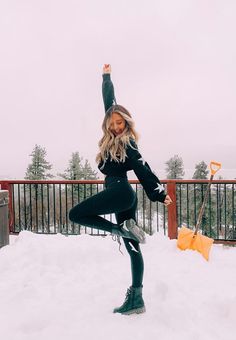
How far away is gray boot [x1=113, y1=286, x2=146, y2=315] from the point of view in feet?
8.93

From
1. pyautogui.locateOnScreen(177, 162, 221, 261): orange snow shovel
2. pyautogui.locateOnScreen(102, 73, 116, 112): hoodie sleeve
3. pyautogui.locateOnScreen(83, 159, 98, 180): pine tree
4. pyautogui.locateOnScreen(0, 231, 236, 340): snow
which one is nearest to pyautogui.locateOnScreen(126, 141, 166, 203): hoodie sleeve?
pyautogui.locateOnScreen(102, 73, 116, 112): hoodie sleeve

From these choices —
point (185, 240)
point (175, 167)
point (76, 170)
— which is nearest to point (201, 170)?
point (175, 167)

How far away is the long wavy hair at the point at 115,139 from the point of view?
2641 millimetres

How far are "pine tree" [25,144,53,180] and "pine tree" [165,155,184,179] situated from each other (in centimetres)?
1563

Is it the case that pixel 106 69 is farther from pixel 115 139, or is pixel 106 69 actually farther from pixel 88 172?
pixel 88 172

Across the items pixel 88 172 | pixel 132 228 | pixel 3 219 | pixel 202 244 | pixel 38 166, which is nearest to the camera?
pixel 132 228

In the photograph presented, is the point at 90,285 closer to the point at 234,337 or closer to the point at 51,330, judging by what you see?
the point at 51,330

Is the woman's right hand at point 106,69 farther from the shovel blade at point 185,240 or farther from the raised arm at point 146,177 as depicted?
the shovel blade at point 185,240

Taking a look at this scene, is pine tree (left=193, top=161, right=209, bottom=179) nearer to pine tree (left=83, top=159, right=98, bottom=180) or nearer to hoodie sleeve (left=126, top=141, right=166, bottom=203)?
pine tree (left=83, top=159, right=98, bottom=180)

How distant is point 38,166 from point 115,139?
39.2m

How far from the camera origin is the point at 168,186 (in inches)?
240

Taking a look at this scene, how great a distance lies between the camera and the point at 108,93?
2902mm

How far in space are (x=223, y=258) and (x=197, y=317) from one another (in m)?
2.59

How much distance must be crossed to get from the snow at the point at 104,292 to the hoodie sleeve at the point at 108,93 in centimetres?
187
